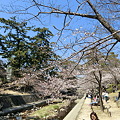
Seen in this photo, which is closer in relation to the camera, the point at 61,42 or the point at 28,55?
the point at 61,42

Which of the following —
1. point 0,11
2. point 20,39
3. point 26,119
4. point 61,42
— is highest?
point 20,39

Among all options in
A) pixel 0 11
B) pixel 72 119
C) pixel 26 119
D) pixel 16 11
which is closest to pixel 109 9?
pixel 16 11

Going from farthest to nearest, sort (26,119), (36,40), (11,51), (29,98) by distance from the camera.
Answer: (36,40), (11,51), (29,98), (26,119)

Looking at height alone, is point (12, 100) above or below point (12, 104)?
above

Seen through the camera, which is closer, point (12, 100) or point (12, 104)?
point (12, 104)

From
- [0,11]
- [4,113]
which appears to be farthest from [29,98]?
[0,11]

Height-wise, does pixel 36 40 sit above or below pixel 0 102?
above

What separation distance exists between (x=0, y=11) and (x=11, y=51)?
23601 mm

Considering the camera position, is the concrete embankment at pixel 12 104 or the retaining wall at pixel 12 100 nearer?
the concrete embankment at pixel 12 104

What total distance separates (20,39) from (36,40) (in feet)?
11.7

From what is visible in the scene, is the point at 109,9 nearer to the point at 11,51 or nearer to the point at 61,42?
the point at 61,42

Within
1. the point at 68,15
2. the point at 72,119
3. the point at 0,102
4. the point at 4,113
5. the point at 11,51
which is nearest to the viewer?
the point at 68,15

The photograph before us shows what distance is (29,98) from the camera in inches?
805

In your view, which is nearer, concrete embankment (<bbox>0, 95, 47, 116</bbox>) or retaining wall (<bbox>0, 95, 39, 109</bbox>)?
concrete embankment (<bbox>0, 95, 47, 116</bbox>)
